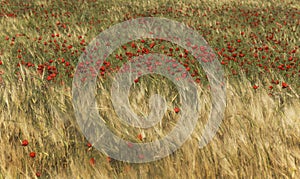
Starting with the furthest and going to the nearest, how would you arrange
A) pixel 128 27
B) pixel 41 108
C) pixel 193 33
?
pixel 128 27
pixel 193 33
pixel 41 108

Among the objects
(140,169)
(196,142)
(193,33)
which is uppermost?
(193,33)

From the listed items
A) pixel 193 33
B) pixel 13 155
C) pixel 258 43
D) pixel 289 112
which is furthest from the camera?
pixel 193 33

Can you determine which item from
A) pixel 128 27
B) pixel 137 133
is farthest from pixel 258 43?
pixel 137 133

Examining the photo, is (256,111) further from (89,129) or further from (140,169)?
(89,129)

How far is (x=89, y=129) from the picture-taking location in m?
1.82

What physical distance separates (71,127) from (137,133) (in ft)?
1.38

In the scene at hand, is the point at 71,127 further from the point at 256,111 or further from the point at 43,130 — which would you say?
the point at 256,111

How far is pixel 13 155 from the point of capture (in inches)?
69.6

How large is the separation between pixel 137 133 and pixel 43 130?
0.58 metres

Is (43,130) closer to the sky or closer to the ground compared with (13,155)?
closer to the sky

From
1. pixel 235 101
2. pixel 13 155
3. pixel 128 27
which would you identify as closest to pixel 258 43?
pixel 128 27

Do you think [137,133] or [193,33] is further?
[193,33]

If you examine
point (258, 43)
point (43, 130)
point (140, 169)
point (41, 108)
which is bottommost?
point (140, 169)

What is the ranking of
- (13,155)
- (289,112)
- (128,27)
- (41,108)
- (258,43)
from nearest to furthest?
(13,155) → (289,112) → (41,108) → (258,43) → (128,27)
